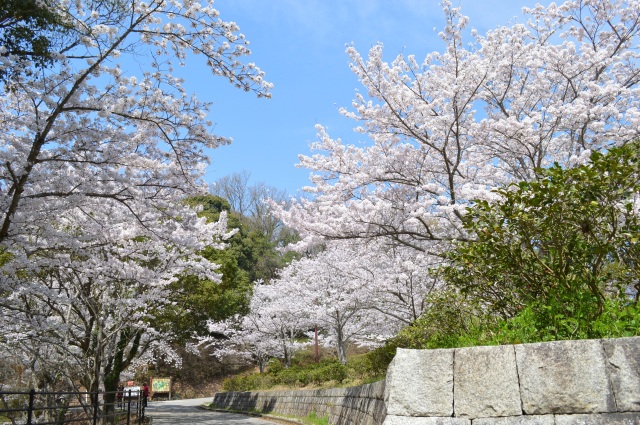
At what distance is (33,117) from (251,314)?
21770 mm

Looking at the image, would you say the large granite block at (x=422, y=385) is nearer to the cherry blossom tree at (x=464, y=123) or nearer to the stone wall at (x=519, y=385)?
the stone wall at (x=519, y=385)

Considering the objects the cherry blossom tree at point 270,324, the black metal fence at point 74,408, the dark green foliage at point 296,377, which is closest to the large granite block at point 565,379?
the black metal fence at point 74,408

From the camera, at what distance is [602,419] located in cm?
370

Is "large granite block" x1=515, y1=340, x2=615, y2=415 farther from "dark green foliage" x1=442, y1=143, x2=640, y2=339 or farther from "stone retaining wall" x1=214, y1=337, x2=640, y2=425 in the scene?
"dark green foliage" x1=442, y1=143, x2=640, y2=339

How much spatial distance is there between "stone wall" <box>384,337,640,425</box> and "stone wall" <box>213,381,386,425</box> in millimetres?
1454

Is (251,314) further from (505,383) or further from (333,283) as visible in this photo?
(505,383)

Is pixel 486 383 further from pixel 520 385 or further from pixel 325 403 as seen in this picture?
pixel 325 403

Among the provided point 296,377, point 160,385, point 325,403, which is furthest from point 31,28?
point 160,385

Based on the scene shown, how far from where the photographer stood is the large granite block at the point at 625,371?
365 centimetres

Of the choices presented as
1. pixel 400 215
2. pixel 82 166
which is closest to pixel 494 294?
pixel 400 215

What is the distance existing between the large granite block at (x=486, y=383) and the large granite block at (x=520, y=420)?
0.04 metres

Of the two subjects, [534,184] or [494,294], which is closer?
[534,184]

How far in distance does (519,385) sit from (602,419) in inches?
22.6

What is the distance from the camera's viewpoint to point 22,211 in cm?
740
